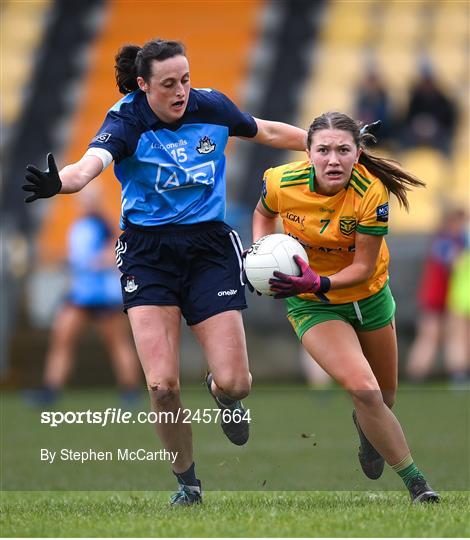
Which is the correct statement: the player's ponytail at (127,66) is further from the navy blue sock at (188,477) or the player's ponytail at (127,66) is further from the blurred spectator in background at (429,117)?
the blurred spectator in background at (429,117)

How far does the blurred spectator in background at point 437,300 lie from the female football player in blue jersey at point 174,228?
9.07m

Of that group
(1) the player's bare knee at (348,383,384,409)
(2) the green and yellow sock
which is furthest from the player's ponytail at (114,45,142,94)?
(2) the green and yellow sock

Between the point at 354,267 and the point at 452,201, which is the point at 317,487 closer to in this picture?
the point at 354,267

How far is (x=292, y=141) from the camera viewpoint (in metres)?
A: 7.14

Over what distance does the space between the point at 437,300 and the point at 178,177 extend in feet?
31.1

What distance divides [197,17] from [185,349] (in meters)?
9.43

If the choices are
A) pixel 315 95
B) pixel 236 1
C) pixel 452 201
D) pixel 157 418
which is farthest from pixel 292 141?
pixel 236 1

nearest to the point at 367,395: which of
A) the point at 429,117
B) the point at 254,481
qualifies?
the point at 254,481

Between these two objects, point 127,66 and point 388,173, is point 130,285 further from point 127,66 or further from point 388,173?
point 388,173

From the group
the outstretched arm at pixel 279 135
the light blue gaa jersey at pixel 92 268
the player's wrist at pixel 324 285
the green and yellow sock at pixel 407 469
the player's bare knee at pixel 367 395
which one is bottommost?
the light blue gaa jersey at pixel 92 268

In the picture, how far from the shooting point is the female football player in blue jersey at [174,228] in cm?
653

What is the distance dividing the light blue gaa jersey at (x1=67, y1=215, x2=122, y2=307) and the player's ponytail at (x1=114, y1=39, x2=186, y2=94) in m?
6.57

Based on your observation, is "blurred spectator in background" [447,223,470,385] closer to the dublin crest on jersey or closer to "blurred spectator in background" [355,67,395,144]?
"blurred spectator in background" [355,67,395,144]

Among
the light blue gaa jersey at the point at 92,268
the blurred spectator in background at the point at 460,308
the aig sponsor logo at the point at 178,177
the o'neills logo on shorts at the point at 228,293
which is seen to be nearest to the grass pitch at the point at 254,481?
the o'neills logo on shorts at the point at 228,293
